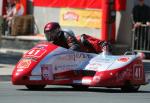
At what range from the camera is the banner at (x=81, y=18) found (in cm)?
2617

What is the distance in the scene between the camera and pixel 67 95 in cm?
1423

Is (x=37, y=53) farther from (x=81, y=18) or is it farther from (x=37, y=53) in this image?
(x=81, y=18)

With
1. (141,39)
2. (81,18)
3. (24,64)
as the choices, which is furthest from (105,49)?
(81,18)

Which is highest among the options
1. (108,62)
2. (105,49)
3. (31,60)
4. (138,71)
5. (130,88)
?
(105,49)

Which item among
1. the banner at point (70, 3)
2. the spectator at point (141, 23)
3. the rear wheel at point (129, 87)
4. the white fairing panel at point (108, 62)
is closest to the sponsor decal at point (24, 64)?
the white fairing panel at point (108, 62)

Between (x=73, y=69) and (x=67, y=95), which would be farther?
(x=73, y=69)

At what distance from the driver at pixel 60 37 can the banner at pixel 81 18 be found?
34.3 feet

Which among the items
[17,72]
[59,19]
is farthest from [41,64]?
[59,19]

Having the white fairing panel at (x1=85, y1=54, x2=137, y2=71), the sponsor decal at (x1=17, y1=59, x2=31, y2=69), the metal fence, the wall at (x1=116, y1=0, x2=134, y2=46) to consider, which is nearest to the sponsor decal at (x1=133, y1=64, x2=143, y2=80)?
the white fairing panel at (x1=85, y1=54, x2=137, y2=71)

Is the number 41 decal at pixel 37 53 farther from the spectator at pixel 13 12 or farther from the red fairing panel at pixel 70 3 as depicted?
the spectator at pixel 13 12

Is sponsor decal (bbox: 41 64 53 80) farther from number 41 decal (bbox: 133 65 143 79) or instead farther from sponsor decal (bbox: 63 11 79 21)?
sponsor decal (bbox: 63 11 79 21)

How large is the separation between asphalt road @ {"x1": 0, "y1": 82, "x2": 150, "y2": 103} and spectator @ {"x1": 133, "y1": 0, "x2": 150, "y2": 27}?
28.5 ft

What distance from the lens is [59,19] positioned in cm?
2731

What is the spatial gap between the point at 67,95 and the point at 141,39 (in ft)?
36.8
